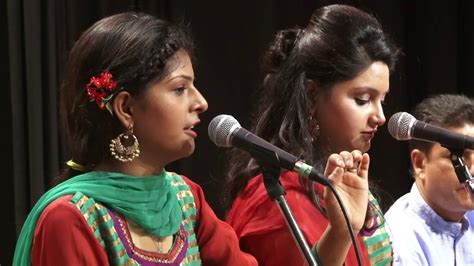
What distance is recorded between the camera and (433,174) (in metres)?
2.74

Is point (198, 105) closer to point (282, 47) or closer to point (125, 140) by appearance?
point (125, 140)

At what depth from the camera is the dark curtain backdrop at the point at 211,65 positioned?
8.84 ft

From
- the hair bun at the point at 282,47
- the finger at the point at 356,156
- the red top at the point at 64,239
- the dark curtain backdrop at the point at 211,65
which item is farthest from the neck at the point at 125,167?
the dark curtain backdrop at the point at 211,65

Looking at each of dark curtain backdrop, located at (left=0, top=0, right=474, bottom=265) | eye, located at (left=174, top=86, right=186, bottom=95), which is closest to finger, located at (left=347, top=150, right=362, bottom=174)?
eye, located at (left=174, top=86, right=186, bottom=95)

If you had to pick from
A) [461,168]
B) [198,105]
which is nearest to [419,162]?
[461,168]

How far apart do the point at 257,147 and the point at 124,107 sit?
0.34 meters

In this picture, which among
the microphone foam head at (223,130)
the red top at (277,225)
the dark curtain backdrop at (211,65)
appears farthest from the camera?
the dark curtain backdrop at (211,65)

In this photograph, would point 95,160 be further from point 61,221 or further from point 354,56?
point 354,56

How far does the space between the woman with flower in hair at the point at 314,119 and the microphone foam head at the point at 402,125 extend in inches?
2.3

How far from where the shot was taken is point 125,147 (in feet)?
5.76

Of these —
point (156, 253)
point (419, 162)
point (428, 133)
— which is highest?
point (428, 133)

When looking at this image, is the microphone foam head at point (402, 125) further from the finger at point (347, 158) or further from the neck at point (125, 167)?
the neck at point (125, 167)

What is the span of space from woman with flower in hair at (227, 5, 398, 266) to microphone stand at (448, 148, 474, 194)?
0.18 m

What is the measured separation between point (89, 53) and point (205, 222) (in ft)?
1.51
